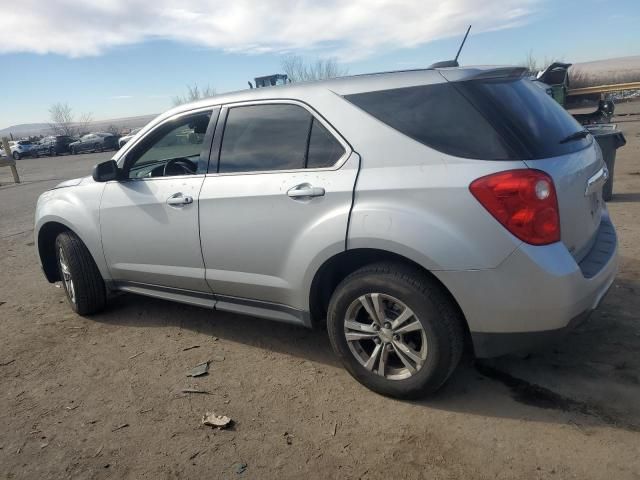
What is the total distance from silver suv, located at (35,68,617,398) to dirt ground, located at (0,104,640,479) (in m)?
0.33

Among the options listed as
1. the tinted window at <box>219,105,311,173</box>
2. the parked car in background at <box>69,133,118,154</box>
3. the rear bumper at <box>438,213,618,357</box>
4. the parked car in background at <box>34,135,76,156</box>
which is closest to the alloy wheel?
the rear bumper at <box>438,213,618,357</box>

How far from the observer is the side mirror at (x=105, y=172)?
12.9ft

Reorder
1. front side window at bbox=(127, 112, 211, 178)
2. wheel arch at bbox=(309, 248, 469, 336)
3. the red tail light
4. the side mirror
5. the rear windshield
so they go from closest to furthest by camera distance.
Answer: the red tail light → the rear windshield → wheel arch at bbox=(309, 248, 469, 336) → front side window at bbox=(127, 112, 211, 178) → the side mirror

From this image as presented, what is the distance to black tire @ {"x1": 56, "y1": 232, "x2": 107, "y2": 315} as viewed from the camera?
4.36m

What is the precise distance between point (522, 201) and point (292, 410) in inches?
68.0

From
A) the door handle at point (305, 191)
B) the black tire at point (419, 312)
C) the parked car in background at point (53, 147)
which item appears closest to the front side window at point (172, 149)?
the door handle at point (305, 191)

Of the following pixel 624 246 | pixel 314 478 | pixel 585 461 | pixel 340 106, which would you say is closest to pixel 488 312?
pixel 585 461

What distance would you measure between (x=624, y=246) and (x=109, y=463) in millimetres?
5000

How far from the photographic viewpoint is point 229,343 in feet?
12.9

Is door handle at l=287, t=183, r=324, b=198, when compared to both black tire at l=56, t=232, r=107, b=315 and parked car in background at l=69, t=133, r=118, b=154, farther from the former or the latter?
parked car in background at l=69, t=133, r=118, b=154

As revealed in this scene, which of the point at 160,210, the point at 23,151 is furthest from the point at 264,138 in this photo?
the point at 23,151

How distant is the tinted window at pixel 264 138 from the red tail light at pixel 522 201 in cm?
116

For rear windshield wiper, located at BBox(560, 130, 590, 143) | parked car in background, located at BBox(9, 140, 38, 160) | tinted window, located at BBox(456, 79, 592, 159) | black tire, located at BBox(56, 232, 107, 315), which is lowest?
→ parked car in background, located at BBox(9, 140, 38, 160)

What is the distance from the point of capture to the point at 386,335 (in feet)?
9.36
